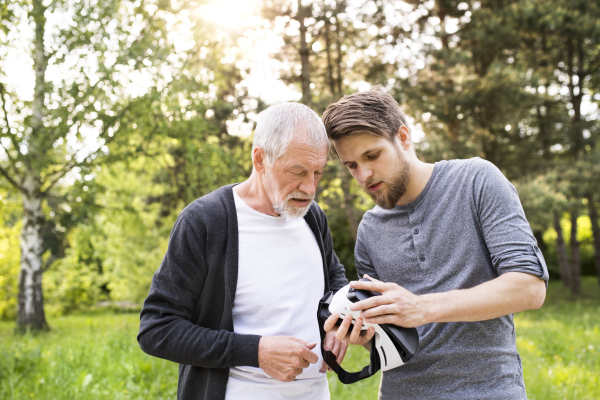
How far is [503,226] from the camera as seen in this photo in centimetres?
161

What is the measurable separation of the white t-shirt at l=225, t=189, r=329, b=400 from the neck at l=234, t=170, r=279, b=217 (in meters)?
0.04

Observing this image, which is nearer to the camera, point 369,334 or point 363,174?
point 369,334

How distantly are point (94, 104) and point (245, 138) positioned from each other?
414 cm

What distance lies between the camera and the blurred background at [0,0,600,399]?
26.3 ft

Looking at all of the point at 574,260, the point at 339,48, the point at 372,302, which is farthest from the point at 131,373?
the point at 574,260

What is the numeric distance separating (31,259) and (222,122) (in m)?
5.75

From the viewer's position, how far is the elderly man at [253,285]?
173 centimetres

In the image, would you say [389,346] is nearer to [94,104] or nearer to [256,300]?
[256,300]

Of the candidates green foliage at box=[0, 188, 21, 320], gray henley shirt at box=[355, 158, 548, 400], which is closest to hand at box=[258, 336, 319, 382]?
gray henley shirt at box=[355, 158, 548, 400]

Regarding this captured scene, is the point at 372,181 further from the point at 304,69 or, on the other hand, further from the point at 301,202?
the point at 304,69

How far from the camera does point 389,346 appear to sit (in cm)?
161

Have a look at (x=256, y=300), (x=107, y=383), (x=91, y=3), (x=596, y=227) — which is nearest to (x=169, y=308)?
(x=256, y=300)

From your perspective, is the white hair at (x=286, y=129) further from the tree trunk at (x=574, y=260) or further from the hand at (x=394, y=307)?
the tree trunk at (x=574, y=260)

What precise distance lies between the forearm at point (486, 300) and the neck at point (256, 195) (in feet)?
2.86
